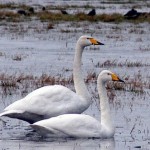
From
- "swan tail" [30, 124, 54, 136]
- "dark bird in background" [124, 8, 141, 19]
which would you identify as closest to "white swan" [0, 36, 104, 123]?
"swan tail" [30, 124, 54, 136]

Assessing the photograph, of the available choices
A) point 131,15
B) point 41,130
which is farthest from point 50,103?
point 131,15

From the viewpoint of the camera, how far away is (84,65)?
21672 mm

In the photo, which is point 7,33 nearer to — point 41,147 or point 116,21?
point 116,21

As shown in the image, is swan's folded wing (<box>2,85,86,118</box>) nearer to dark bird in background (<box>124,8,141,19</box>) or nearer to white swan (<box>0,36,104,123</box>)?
white swan (<box>0,36,104,123</box>)

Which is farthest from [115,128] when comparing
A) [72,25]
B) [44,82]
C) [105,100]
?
[72,25]

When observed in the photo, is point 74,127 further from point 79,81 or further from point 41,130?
point 79,81

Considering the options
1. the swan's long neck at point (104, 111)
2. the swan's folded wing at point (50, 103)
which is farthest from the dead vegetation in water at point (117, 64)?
the swan's long neck at point (104, 111)

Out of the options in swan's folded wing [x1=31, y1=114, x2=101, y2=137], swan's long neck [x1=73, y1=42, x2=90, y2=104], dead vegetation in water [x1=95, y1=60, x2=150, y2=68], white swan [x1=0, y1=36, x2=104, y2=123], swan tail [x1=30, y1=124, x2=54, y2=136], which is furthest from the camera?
dead vegetation in water [x1=95, y1=60, x2=150, y2=68]

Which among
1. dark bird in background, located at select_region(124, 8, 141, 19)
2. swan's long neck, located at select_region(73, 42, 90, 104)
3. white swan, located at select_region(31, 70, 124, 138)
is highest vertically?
swan's long neck, located at select_region(73, 42, 90, 104)

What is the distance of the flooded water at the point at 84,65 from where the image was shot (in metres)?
11.4

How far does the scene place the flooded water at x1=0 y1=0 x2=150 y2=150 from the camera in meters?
11.4

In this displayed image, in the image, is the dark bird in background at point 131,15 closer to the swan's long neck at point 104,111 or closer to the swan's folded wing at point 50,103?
the swan's folded wing at point 50,103

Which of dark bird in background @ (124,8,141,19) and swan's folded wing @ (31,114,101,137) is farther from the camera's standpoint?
dark bird in background @ (124,8,141,19)

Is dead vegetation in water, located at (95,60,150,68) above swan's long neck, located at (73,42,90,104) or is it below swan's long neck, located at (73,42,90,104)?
below
